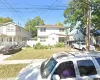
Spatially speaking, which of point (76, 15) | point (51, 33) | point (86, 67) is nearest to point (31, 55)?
point (76, 15)

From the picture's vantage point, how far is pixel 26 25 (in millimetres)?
74062

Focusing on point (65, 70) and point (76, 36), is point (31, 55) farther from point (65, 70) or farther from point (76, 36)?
point (76, 36)

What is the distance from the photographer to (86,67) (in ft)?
15.2

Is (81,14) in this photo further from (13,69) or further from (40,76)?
(40,76)

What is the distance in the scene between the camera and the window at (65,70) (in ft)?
14.7

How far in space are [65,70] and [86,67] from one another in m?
0.65

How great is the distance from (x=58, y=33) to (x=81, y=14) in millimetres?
13654

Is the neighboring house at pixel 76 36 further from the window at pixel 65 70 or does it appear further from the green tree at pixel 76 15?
the window at pixel 65 70

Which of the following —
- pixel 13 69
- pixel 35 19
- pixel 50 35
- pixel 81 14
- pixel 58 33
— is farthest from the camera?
pixel 35 19

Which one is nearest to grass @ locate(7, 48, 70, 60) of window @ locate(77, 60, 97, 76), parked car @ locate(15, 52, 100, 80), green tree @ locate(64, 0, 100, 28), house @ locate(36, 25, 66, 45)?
green tree @ locate(64, 0, 100, 28)

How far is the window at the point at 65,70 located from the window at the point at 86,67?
Result: 239mm

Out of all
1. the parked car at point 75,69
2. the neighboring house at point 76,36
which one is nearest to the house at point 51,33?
the neighboring house at point 76,36

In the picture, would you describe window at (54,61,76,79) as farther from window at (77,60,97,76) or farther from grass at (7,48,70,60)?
grass at (7,48,70,60)

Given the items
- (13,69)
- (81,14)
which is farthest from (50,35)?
(13,69)
